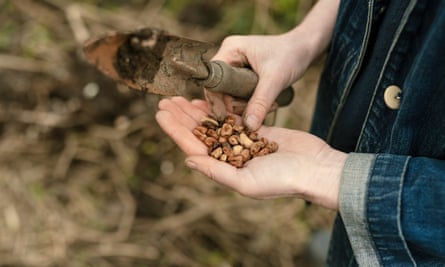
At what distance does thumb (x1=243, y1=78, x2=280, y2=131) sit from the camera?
120 cm

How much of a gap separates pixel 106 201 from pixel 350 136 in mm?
1307

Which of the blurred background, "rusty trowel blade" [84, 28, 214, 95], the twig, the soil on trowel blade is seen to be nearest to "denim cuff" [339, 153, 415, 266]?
"rusty trowel blade" [84, 28, 214, 95]

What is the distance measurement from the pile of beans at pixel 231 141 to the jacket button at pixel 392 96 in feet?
0.94

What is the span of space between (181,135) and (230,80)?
0.17 meters

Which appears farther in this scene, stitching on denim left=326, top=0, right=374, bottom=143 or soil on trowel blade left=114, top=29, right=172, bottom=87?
soil on trowel blade left=114, top=29, right=172, bottom=87

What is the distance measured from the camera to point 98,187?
7.23 feet

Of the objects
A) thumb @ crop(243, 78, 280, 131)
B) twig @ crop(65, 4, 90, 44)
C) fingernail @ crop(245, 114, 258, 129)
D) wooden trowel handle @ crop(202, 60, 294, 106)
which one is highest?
twig @ crop(65, 4, 90, 44)

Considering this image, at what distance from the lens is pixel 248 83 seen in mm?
1248

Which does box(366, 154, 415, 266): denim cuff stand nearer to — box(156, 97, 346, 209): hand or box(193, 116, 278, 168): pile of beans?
box(156, 97, 346, 209): hand

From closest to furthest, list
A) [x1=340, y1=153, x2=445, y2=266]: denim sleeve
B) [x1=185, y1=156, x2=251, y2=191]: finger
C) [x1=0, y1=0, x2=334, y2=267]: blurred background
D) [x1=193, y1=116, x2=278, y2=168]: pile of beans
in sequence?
[x1=340, y1=153, x2=445, y2=266]: denim sleeve
[x1=185, y1=156, x2=251, y2=191]: finger
[x1=193, y1=116, x2=278, y2=168]: pile of beans
[x1=0, y1=0, x2=334, y2=267]: blurred background

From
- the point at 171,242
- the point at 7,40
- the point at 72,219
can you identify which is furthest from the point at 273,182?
the point at 7,40

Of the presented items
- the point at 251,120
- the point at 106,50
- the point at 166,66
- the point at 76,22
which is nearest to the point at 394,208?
the point at 251,120

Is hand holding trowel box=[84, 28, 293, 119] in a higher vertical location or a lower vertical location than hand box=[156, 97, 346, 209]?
higher

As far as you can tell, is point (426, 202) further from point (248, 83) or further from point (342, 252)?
point (248, 83)
